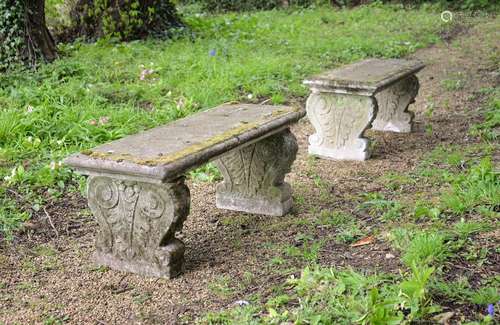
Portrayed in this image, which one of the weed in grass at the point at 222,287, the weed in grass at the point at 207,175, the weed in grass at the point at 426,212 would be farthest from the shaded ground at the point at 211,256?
the weed in grass at the point at 426,212

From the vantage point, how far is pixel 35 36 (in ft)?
27.2

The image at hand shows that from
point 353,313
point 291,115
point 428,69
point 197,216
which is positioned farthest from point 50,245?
point 428,69

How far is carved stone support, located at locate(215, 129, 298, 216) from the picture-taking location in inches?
174

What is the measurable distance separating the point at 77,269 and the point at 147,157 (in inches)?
34.2

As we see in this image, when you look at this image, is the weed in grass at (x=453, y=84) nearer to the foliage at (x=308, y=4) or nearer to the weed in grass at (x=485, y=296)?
the weed in grass at (x=485, y=296)

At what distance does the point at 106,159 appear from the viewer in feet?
11.4

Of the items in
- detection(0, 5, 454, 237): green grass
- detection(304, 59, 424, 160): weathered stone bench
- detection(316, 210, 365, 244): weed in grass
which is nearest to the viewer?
detection(316, 210, 365, 244): weed in grass

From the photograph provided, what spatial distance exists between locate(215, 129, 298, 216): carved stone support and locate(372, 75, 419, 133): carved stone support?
92.6 inches

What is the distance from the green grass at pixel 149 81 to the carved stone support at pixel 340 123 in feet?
3.40

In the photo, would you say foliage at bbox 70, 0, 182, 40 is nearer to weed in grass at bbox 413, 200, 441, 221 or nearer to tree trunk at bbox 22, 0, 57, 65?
tree trunk at bbox 22, 0, 57, 65

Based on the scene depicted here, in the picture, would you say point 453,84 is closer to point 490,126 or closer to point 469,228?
point 490,126

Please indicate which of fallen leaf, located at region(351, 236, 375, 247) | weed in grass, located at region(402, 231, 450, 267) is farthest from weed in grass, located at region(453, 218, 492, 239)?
fallen leaf, located at region(351, 236, 375, 247)

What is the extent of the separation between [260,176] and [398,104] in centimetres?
255

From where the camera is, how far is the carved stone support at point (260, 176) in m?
4.42
